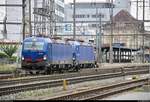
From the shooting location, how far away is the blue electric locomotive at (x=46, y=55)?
123ft

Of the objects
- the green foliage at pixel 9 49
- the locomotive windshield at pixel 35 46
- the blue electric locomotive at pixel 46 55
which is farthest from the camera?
the green foliage at pixel 9 49

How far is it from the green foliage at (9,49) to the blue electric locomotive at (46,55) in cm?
1964

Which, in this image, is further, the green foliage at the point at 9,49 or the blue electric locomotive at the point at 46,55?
the green foliage at the point at 9,49

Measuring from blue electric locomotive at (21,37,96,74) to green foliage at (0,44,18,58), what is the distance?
19645 millimetres

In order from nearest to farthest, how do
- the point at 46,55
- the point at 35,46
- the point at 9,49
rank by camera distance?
the point at 46,55 < the point at 35,46 < the point at 9,49

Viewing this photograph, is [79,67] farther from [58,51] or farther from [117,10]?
[117,10]

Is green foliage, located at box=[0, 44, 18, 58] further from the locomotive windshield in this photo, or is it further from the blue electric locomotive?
the locomotive windshield

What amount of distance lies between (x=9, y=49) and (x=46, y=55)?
27729 mm

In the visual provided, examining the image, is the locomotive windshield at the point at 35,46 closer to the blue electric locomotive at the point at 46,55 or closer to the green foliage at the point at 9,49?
the blue electric locomotive at the point at 46,55

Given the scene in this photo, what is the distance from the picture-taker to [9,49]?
6506 centimetres

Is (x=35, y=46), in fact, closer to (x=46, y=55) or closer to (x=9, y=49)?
(x=46, y=55)

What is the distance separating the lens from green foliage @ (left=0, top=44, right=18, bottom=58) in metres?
64.8

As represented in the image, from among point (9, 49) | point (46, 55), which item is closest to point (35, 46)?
point (46, 55)

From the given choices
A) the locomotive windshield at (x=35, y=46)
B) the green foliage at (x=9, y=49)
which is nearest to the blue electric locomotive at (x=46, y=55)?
the locomotive windshield at (x=35, y=46)
